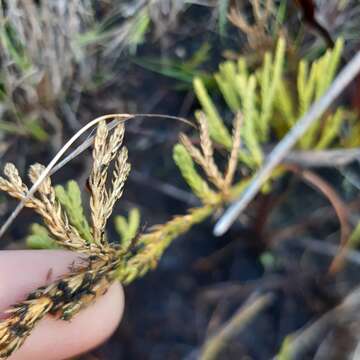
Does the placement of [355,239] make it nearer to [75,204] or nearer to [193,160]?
[193,160]

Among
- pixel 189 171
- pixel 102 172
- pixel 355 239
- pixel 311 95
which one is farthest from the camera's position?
pixel 355 239

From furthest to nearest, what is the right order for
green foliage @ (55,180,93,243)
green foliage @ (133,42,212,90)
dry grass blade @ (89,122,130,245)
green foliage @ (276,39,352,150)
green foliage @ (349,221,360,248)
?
green foliage @ (133,42,212,90), green foliage @ (349,221,360,248), green foliage @ (276,39,352,150), green foliage @ (55,180,93,243), dry grass blade @ (89,122,130,245)

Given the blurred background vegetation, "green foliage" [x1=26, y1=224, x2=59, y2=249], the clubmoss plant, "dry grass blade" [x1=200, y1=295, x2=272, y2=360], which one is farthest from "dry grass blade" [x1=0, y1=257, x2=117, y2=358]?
"dry grass blade" [x1=200, y1=295, x2=272, y2=360]

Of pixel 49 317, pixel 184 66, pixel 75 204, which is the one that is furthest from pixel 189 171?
pixel 184 66

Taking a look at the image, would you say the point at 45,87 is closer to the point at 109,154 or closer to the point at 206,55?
the point at 206,55

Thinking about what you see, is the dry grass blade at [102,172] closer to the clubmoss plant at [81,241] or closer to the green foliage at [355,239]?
the clubmoss plant at [81,241]

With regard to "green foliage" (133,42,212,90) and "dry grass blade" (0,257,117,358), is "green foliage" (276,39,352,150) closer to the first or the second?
"green foliage" (133,42,212,90)

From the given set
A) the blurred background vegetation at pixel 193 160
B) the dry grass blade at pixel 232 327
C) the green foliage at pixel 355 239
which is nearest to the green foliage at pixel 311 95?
the blurred background vegetation at pixel 193 160
